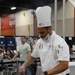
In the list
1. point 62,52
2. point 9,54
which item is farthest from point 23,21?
point 62,52

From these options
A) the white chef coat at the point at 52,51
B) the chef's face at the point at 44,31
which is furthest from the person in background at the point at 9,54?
the chef's face at the point at 44,31

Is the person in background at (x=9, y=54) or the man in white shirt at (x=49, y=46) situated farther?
the person in background at (x=9, y=54)

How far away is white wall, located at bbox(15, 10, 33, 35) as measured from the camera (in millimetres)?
12094

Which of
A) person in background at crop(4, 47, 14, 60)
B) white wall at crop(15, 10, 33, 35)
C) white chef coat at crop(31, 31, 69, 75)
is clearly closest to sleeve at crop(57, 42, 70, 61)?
white chef coat at crop(31, 31, 69, 75)

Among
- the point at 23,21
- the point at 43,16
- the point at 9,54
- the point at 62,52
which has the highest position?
the point at 23,21

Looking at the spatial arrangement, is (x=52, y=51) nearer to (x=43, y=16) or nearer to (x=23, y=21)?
(x=43, y=16)

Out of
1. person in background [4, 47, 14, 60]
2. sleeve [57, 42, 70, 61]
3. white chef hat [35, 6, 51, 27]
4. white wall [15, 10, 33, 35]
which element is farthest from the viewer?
white wall [15, 10, 33, 35]

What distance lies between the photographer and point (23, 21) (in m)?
12.6

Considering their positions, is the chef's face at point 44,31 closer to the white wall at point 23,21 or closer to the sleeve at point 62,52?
the sleeve at point 62,52

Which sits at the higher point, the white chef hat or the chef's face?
the white chef hat

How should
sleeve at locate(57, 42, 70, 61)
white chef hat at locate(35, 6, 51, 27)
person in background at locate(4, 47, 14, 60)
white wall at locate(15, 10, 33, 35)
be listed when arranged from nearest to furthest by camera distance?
sleeve at locate(57, 42, 70, 61) → white chef hat at locate(35, 6, 51, 27) → person in background at locate(4, 47, 14, 60) → white wall at locate(15, 10, 33, 35)

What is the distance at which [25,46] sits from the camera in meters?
5.47

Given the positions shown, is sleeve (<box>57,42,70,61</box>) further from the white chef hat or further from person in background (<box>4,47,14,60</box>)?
person in background (<box>4,47,14,60</box>)

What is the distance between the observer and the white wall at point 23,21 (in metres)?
12.1
